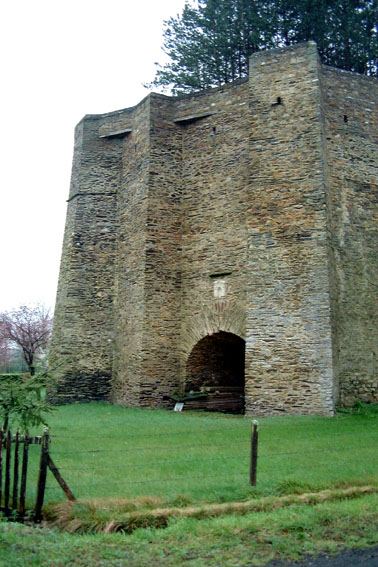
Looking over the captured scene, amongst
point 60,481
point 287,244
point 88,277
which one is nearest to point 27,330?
point 88,277

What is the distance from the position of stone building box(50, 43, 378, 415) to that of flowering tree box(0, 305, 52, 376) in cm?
1815

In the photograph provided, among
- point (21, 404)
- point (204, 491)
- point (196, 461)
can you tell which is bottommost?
point (204, 491)

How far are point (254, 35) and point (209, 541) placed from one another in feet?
72.6

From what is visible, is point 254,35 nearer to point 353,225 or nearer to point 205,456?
point 353,225

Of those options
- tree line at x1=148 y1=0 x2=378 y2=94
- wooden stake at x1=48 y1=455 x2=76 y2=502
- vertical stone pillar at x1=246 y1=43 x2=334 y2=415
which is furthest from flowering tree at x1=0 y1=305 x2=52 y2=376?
wooden stake at x1=48 y1=455 x2=76 y2=502

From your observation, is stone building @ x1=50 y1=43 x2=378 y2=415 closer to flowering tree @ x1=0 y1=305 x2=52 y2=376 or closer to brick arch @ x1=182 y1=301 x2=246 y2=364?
brick arch @ x1=182 y1=301 x2=246 y2=364

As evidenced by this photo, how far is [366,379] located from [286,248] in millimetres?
3805

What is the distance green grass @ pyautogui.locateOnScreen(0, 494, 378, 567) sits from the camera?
16.5 ft

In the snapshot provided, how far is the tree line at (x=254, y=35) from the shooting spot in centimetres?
2278

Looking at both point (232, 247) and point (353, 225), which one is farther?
point (232, 247)

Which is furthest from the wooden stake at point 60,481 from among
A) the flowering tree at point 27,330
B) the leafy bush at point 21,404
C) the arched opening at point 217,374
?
the flowering tree at point 27,330

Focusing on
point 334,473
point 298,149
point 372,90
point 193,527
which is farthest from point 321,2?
point 193,527

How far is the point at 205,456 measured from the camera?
8.58 meters

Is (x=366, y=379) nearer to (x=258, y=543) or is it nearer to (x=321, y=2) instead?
(x=258, y=543)
